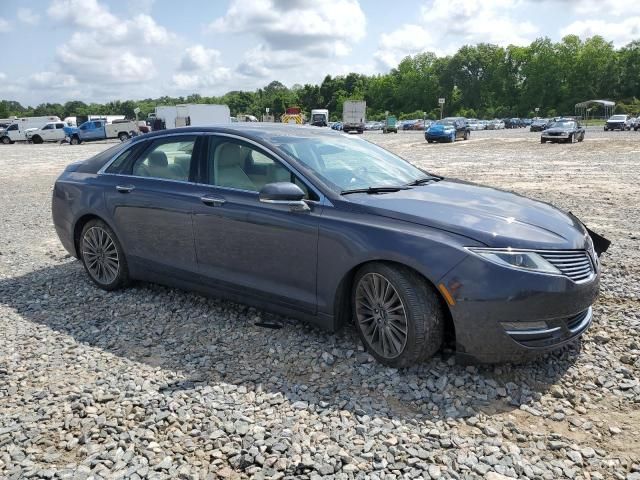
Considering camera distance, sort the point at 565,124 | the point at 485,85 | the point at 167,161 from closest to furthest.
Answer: the point at 167,161
the point at 565,124
the point at 485,85

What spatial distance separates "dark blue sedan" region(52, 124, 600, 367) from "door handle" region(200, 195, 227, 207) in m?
0.01

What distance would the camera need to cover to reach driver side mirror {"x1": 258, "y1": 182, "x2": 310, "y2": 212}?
380cm

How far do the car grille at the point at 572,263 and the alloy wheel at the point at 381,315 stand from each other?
3.16 ft

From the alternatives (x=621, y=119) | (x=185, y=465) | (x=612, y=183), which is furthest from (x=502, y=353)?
(x=621, y=119)

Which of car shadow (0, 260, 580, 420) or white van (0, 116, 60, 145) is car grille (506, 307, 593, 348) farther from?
white van (0, 116, 60, 145)

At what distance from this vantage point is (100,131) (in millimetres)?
44438

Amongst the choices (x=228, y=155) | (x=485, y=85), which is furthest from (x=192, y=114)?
(x=485, y=85)

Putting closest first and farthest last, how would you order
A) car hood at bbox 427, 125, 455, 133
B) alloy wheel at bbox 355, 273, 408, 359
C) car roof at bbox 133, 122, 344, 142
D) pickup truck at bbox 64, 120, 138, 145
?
alloy wheel at bbox 355, 273, 408, 359 < car roof at bbox 133, 122, 344, 142 < car hood at bbox 427, 125, 455, 133 < pickup truck at bbox 64, 120, 138, 145

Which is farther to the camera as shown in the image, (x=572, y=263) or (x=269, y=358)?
(x=269, y=358)

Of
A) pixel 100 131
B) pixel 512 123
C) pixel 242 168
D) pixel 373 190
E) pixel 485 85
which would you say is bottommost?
pixel 512 123

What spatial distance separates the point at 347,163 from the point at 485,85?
13063 cm

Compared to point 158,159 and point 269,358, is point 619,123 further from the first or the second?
point 269,358

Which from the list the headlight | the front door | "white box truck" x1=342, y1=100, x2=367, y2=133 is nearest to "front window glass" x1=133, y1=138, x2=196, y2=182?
the front door

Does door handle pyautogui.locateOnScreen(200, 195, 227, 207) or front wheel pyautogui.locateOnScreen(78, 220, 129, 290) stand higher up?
door handle pyautogui.locateOnScreen(200, 195, 227, 207)
